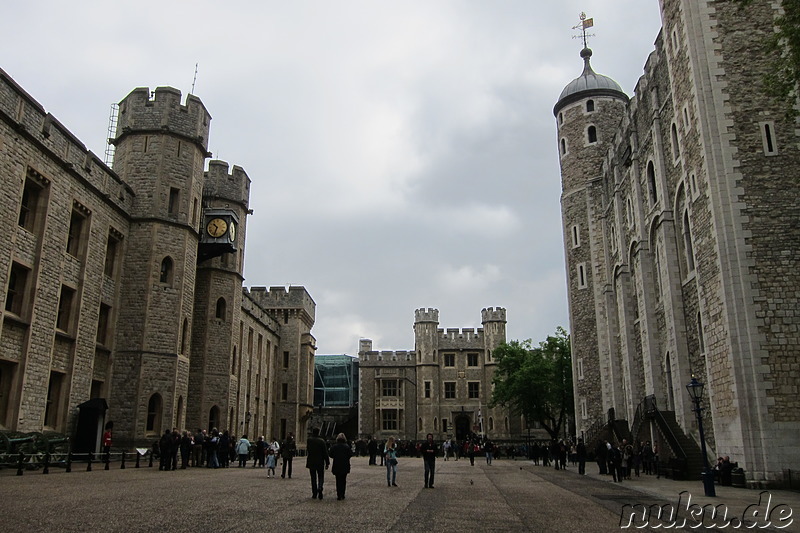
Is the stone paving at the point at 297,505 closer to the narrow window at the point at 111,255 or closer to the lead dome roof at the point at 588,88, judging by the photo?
the narrow window at the point at 111,255

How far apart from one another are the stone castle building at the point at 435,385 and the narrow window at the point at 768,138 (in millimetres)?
48072

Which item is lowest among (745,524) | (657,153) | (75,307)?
(745,524)

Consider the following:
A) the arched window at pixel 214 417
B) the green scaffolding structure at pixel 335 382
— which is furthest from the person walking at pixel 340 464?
the green scaffolding structure at pixel 335 382

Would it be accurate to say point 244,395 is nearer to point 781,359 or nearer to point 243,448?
point 243,448

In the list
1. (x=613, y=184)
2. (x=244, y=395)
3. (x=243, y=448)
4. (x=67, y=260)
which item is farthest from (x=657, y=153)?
(x=244, y=395)

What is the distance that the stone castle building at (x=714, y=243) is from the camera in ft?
57.5

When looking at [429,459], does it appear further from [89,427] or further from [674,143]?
[674,143]

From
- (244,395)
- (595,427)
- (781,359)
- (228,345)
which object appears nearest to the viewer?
(781,359)

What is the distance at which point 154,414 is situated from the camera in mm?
25641

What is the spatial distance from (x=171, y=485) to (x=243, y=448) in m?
12.3

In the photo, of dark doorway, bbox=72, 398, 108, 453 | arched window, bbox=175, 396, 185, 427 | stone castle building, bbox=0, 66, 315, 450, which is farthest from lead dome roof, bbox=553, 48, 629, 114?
dark doorway, bbox=72, 398, 108, 453

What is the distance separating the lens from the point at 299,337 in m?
54.8

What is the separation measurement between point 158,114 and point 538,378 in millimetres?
33688

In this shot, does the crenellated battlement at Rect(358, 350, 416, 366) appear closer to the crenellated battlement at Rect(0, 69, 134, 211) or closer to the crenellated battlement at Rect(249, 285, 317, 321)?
the crenellated battlement at Rect(249, 285, 317, 321)
